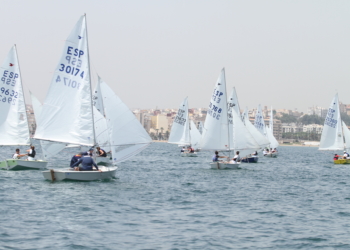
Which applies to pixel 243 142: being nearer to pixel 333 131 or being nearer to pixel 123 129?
pixel 123 129

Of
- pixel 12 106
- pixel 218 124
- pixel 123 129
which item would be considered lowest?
pixel 123 129

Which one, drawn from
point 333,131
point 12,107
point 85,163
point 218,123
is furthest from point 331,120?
point 85,163

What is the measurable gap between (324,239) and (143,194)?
8.81 metres

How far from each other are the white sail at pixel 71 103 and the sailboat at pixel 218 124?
44.7 feet

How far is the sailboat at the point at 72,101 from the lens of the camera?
996 inches

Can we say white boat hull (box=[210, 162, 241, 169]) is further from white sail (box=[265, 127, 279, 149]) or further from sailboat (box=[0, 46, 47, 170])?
white sail (box=[265, 127, 279, 149])

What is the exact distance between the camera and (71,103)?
25547 millimetres

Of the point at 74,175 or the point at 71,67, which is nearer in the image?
the point at 74,175

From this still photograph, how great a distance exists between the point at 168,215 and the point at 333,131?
36409mm

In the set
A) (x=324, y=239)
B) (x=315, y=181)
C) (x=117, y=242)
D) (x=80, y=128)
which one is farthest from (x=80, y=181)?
(x=315, y=181)

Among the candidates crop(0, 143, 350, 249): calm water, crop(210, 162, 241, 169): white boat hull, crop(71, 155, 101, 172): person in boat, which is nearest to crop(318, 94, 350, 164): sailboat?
crop(210, 162, 241, 169): white boat hull

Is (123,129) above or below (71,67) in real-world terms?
below

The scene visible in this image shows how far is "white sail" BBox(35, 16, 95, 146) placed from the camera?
25344mm

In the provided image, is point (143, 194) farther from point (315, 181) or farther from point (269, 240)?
point (315, 181)
